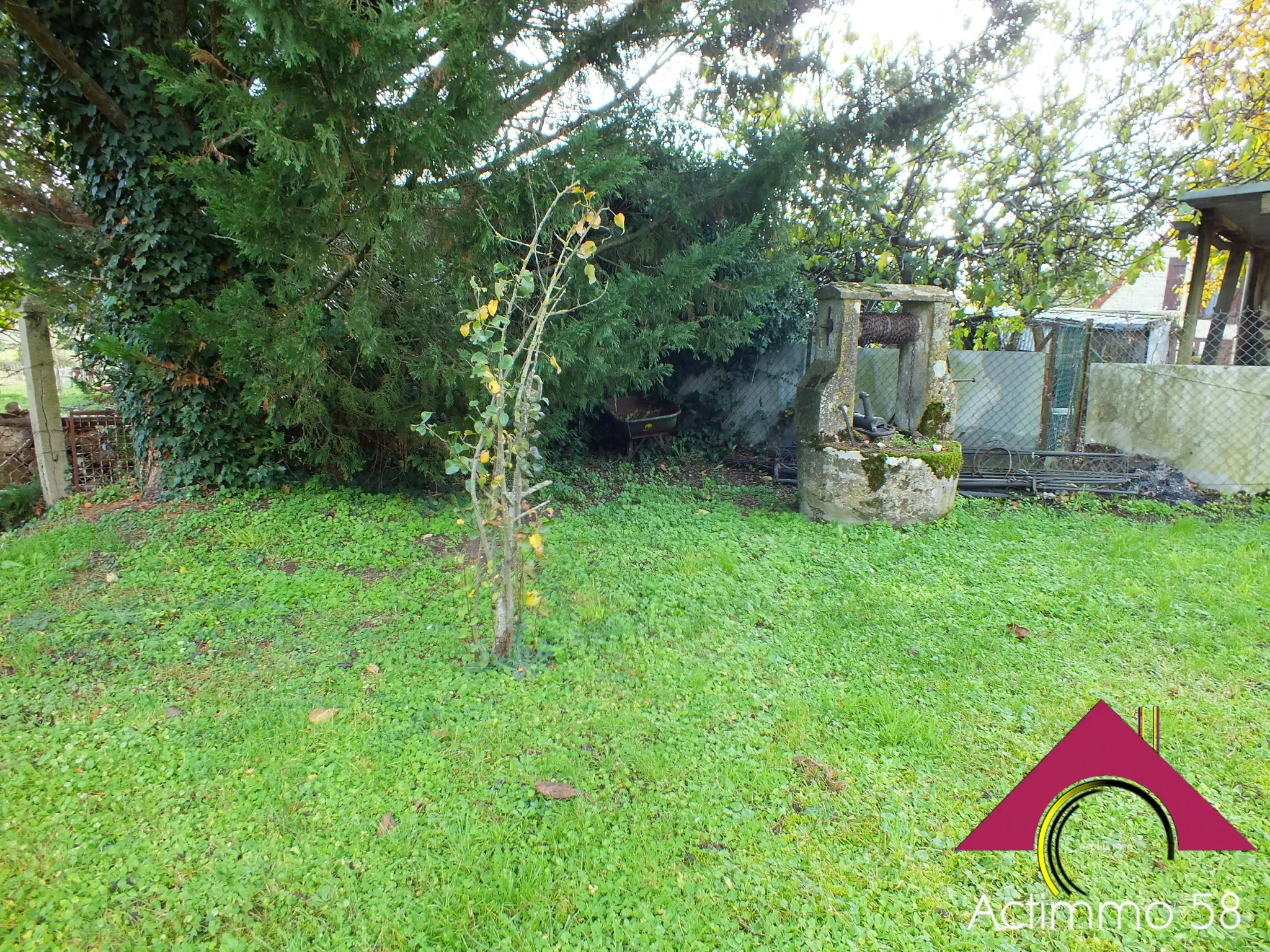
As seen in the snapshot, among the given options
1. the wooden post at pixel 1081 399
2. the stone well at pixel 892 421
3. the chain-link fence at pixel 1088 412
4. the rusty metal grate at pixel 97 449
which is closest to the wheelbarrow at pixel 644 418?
the chain-link fence at pixel 1088 412

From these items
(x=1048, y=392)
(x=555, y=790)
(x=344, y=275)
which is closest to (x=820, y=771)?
(x=555, y=790)

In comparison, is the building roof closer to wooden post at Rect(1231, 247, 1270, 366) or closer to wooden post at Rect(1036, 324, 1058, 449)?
wooden post at Rect(1231, 247, 1270, 366)

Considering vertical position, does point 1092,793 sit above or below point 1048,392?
below

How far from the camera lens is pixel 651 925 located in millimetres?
1959

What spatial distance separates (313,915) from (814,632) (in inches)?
103

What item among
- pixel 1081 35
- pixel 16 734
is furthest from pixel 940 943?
pixel 1081 35

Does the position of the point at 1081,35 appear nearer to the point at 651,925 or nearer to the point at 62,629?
the point at 651,925

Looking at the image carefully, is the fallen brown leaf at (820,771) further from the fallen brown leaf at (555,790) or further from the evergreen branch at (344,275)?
the evergreen branch at (344,275)

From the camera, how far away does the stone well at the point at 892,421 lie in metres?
5.38

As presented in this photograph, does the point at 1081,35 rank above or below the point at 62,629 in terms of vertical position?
above

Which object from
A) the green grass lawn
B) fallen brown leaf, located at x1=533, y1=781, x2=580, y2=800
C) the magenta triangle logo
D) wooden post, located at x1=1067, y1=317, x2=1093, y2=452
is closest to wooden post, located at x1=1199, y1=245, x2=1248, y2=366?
wooden post, located at x1=1067, y1=317, x2=1093, y2=452

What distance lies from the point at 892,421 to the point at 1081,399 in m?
2.50

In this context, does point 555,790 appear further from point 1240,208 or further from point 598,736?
point 1240,208

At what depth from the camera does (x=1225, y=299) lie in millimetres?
7316
